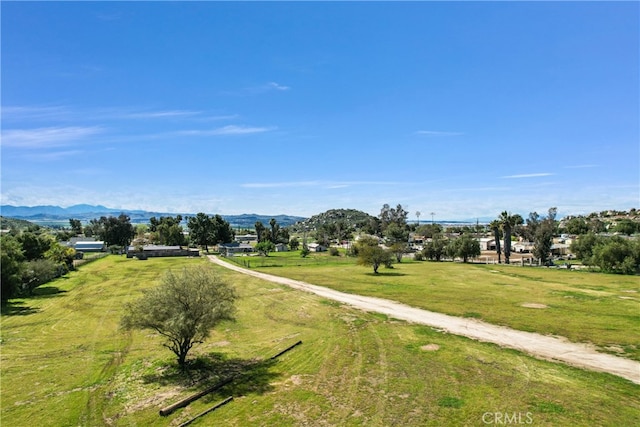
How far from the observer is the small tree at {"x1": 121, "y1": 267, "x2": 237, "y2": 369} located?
22.7 m

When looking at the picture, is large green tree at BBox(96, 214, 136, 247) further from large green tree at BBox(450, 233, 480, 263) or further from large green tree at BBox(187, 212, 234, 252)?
large green tree at BBox(450, 233, 480, 263)

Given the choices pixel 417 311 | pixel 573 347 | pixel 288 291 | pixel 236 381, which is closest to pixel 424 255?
pixel 288 291

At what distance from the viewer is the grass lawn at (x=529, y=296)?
30.3 m

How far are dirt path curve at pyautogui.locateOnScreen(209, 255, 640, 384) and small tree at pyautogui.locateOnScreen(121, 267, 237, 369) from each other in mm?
19775

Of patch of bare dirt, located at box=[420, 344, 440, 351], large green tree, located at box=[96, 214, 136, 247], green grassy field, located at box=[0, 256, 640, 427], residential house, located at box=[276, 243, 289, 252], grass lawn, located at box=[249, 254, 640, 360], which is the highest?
large green tree, located at box=[96, 214, 136, 247]

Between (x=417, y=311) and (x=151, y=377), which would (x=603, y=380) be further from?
(x=151, y=377)

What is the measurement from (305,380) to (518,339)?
17592 mm

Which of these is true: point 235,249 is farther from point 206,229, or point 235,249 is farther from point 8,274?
point 8,274

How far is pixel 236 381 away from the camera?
2194 cm

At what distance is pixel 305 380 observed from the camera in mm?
21703

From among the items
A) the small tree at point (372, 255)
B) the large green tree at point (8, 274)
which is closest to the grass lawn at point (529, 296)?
the small tree at point (372, 255)

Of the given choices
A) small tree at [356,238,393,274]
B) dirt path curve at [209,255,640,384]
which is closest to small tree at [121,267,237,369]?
dirt path curve at [209,255,640,384]

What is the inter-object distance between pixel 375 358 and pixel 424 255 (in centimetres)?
8635

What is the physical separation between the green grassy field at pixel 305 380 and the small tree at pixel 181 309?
3000 millimetres
